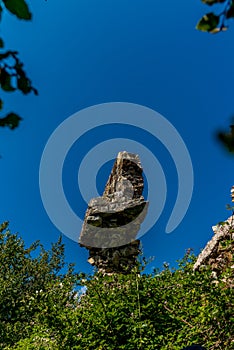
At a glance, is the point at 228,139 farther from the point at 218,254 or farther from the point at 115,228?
the point at 115,228

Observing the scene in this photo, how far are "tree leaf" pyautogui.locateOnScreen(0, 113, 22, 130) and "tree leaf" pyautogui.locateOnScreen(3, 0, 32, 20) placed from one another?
25cm

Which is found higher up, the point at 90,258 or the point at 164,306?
the point at 90,258

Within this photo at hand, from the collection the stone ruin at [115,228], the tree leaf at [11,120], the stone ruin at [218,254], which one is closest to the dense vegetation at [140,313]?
the stone ruin at [218,254]

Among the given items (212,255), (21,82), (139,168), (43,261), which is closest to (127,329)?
(212,255)

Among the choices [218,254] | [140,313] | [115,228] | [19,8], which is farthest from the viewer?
[115,228]

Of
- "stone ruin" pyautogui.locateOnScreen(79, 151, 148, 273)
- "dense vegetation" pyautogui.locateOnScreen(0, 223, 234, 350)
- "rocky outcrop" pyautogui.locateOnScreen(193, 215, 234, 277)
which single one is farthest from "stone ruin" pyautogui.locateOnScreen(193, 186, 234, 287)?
Result: "stone ruin" pyautogui.locateOnScreen(79, 151, 148, 273)

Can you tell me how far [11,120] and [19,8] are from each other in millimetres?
287

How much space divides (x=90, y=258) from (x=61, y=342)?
15.6 feet

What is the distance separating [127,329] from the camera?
6.30 meters

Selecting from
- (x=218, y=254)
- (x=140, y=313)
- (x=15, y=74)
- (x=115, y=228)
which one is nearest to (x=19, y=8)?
(x=15, y=74)

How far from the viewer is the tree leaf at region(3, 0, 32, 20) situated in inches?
36.9

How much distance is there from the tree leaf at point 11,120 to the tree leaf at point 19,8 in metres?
0.25

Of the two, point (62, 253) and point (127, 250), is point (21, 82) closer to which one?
point (127, 250)

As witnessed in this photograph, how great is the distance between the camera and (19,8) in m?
0.94
